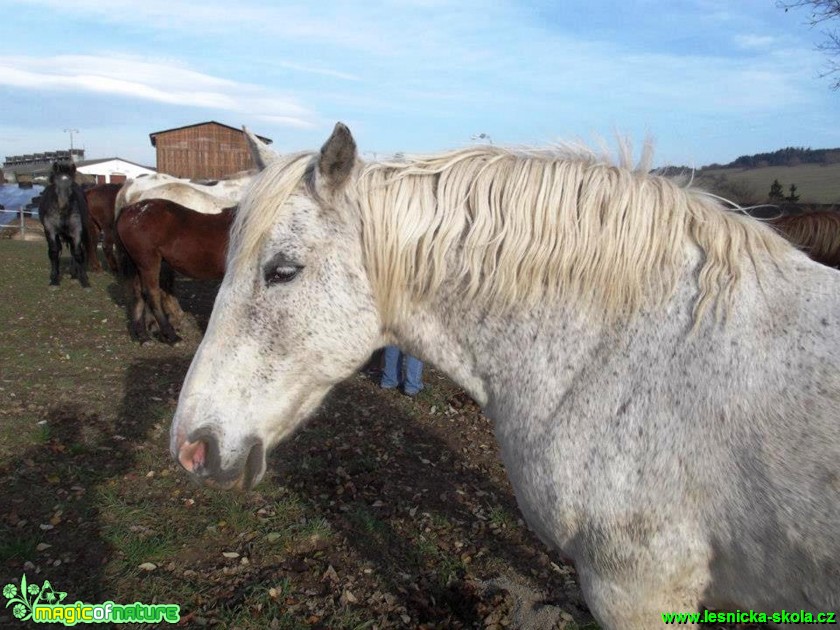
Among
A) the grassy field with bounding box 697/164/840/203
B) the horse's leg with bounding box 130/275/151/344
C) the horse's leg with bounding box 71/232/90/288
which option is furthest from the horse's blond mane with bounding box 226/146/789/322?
the grassy field with bounding box 697/164/840/203

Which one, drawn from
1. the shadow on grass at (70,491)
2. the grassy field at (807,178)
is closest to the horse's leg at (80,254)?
the shadow on grass at (70,491)

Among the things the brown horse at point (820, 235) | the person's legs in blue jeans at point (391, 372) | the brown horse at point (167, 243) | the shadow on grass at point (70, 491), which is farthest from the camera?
the brown horse at point (167, 243)

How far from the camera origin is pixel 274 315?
80.7 inches

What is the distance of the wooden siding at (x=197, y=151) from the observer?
41250 mm

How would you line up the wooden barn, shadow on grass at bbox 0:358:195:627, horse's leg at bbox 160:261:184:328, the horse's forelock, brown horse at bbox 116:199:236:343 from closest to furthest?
the horse's forelock, shadow on grass at bbox 0:358:195:627, brown horse at bbox 116:199:236:343, horse's leg at bbox 160:261:184:328, the wooden barn

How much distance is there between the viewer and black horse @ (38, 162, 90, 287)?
1355 cm

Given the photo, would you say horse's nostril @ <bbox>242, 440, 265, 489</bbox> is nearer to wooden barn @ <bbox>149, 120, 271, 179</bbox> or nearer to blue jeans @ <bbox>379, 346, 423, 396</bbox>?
blue jeans @ <bbox>379, 346, 423, 396</bbox>

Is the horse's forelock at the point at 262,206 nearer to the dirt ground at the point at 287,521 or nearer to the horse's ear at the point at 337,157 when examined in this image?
the horse's ear at the point at 337,157

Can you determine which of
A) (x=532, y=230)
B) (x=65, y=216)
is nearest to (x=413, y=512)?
(x=532, y=230)

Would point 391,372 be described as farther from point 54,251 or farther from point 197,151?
point 197,151

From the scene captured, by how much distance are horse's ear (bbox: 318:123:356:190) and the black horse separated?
13.7 meters

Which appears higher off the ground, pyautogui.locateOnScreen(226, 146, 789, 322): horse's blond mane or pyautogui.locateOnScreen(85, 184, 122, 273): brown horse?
pyautogui.locateOnScreen(226, 146, 789, 322): horse's blond mane

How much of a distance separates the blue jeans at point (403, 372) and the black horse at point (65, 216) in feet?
32.4

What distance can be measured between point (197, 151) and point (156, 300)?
1453 inches
